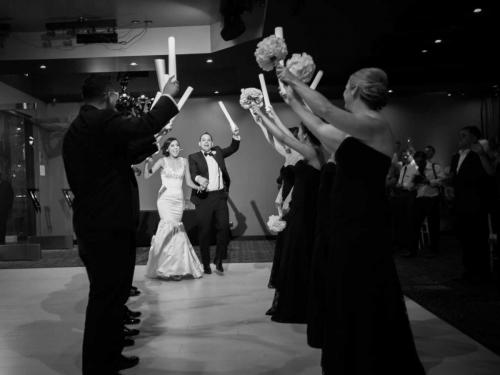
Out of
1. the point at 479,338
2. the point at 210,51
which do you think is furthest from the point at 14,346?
the point at 210,51

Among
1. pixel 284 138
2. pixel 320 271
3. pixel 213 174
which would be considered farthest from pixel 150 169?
pixel 320 271

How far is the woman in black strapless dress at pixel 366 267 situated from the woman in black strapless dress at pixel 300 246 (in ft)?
5.20

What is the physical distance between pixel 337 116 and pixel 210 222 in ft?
17.1

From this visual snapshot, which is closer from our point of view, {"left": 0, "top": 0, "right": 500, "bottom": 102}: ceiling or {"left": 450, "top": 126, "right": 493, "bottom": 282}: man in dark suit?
{"left": 450, "top": 126, "right": 493, "bottom": 282}: man in dark suit

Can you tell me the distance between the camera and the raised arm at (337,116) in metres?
2.08

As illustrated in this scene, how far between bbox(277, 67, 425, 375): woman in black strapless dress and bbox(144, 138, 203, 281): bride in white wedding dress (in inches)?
175

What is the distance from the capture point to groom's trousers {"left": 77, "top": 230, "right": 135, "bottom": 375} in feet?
9.18

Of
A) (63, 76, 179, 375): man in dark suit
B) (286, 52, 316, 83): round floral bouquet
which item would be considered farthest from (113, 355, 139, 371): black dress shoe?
(286, 52, 316, 83): round floral bouquet

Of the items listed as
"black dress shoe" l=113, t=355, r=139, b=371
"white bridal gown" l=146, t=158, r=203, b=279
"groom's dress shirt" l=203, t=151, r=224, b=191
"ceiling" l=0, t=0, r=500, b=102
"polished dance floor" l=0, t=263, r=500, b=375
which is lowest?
"polished dance floor" l=0, t=263, r=500, b=375

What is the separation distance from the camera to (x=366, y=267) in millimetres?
2283

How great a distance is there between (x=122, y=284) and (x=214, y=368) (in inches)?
33.6

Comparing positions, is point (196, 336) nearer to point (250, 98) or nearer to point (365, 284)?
point (250, 98)

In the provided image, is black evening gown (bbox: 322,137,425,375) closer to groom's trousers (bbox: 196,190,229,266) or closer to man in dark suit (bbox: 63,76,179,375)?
man in dark suit (bbox: 63,76,179,375)

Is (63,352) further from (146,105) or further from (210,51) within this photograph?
(210,51)
